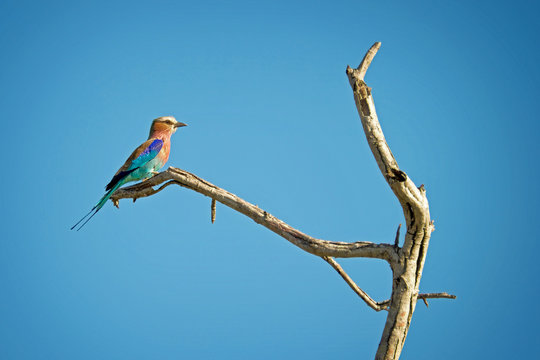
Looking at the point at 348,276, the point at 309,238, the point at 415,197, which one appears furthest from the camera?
the point at 348,276

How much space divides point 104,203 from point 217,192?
6.71ft

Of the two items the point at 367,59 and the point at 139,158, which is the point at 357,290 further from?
the point at 139,158

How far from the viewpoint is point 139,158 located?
6457mm

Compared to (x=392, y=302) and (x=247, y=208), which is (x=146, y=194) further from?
(x=392, y=302)

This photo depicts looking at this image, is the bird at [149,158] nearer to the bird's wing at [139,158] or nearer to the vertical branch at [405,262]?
the bird's wing at [139,158]

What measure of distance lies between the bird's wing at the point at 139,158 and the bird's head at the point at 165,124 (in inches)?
14.1

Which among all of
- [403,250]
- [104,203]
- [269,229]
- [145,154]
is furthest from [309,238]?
[145,154]

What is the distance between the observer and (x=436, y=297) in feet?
13.1

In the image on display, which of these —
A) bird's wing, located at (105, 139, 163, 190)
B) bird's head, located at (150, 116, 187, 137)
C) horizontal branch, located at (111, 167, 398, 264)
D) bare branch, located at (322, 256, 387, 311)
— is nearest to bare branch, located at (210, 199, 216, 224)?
horizontal branch, located at (111, 167, 398, 264)

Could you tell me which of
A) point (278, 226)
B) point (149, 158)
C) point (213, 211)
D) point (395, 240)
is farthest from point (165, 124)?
point (395, 240)

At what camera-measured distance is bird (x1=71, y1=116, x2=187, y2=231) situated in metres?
5.89

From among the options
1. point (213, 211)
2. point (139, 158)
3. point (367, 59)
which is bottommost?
point (213, 211)

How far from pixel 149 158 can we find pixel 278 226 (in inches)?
125

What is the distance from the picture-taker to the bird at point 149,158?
5895 millimetres
